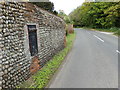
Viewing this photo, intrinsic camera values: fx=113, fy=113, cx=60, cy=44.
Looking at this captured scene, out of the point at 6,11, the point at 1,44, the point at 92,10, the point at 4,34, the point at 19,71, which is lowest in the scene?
the point at 19,71

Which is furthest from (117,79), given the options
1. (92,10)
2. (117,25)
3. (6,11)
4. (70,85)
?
(92,10)

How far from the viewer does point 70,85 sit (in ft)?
15.2

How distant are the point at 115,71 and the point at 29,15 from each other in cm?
513

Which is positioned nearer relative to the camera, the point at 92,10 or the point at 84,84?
the point at 84,84

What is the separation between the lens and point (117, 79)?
497cm

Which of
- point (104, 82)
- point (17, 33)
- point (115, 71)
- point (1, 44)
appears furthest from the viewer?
point (115, 71)

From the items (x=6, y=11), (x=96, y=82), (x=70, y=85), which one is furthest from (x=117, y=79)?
(x=6, y=11)

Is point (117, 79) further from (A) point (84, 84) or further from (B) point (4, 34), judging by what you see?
(B) point (4, 34)

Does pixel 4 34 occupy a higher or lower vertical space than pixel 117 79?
higher

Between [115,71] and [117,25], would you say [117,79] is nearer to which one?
[115,71]

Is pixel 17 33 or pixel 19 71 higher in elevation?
pixel 17 33

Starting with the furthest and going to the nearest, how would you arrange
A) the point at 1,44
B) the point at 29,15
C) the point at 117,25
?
the point at 117,25
the point at 29,15
the point at 1,44

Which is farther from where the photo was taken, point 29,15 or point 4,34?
point 29,15

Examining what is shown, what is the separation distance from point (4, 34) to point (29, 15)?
1.89 metres
